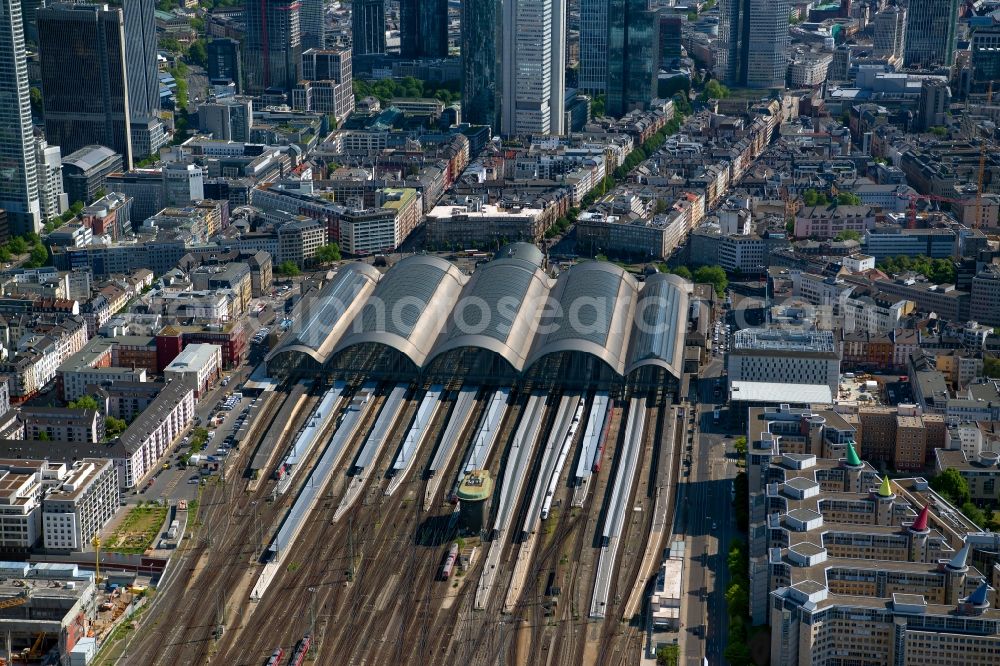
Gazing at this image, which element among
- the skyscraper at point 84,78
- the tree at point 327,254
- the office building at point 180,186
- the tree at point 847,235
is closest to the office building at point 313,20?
the skyscraper at point 84,78

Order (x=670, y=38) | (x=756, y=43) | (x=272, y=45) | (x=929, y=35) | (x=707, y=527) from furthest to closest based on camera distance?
1. (x=670, y=38)
2. (x=929, y=35)
3. (x=756, y=43)
4. (x=272, y=45)
5. (x=707, y=527)

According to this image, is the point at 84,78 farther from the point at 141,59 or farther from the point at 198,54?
the point at 198,54

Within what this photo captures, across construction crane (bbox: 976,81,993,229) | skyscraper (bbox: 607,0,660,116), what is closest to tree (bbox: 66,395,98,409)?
construction crane (bbox: 976,81,993,229)

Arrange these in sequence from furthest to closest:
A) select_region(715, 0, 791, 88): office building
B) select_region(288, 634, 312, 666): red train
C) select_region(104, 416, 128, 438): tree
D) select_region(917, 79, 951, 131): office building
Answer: select_region(715, 0, 791, 88): office building → select_region(917, 79, 951, 131): office building → select_region(104, 416, 128, 438): tree → select_region(288, 634, 312, 666): red train

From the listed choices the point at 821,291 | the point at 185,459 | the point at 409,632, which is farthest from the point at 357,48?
the point at 409,632

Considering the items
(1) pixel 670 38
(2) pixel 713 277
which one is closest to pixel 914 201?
(2) pixel 713 277

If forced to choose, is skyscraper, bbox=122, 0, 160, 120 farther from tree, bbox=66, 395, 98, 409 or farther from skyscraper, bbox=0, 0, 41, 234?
tree, bbox=66, 395, 98, 409

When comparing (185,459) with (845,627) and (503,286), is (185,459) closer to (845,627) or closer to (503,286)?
(503,286)

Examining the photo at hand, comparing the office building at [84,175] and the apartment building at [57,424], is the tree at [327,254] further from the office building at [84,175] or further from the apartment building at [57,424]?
the apartment building at [57,424]
